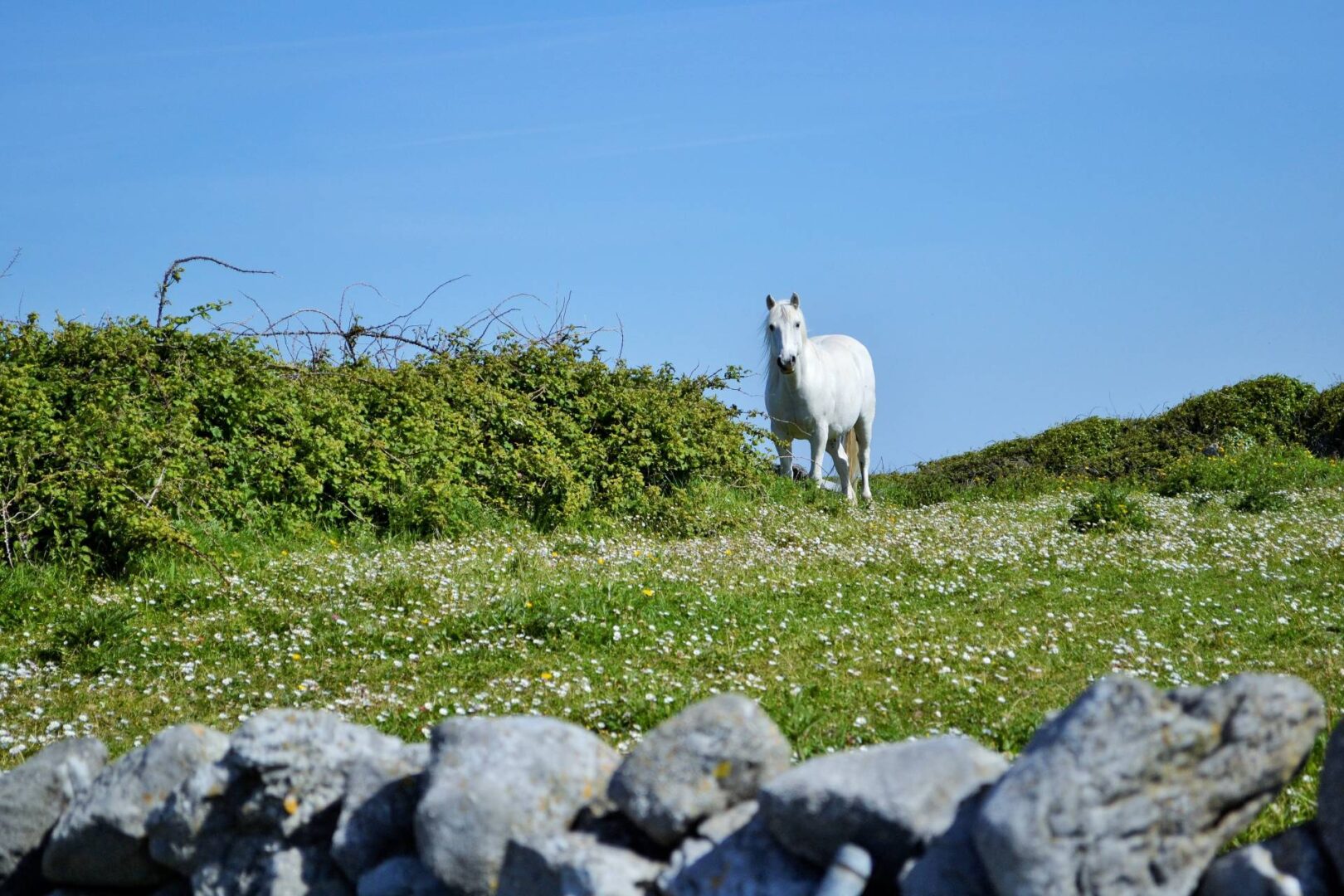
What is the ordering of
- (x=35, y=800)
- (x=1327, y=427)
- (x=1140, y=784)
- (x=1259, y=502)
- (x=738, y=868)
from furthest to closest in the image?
(x=1327, y=427) < (x=1259, y=502) < (x=35, y=800) < (x=738, y=868) < (x=1140, y=784)

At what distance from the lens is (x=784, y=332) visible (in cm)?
1652

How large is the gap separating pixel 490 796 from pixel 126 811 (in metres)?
1.50

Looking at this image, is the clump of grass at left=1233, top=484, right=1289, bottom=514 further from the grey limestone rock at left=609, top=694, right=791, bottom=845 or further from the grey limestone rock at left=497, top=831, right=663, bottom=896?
the grey limestone rock at left=497, top=831, right=663, bottom=896

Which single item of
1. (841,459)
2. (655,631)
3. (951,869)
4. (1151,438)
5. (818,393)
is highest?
(1151,438)

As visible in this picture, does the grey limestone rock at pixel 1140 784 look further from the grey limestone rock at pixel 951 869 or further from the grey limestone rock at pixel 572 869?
the grey limestone rock at pixel 572 869

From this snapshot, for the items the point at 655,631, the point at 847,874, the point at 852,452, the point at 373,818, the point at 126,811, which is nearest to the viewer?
the point at 847,874

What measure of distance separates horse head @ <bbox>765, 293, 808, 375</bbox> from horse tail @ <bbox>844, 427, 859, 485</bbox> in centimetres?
331

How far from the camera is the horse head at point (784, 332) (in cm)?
1653

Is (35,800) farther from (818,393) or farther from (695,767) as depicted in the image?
(818,393)

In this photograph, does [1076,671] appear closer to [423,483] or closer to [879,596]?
[879,596]

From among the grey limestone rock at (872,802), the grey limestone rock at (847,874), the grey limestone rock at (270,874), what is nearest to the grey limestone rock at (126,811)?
the grey limestone rock at (270,874)

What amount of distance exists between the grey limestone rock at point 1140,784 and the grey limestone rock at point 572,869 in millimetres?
1050

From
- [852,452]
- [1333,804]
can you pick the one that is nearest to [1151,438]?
[852,452]

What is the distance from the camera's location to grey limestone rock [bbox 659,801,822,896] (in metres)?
3.46
